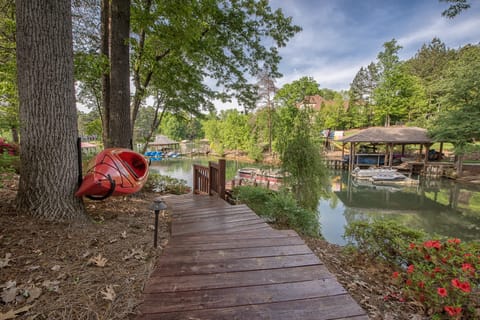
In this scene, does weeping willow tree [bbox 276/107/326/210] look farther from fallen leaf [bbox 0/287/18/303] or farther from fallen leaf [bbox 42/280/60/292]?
fallen leaf [bbox 0/287/18/303]

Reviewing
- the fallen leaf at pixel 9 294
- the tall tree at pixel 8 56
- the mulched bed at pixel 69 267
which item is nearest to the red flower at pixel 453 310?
the mulched bed at pixel 69 267

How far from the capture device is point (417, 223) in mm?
7461

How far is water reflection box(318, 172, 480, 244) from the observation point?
22.8 ft

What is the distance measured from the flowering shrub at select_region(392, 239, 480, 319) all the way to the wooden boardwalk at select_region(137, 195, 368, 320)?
2.55ft

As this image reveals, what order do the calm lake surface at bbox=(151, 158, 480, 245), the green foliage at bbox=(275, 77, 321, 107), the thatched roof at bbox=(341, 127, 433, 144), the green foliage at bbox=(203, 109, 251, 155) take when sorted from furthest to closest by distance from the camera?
the green foliage at bbox=(203, 109, 251, 155) < the thatched roof at bbox=(341, 127, 433, 144) < the green foliage at bbox=(275, 77, 321, 107) < the calm lake surface at bbox=(151, 158, 480, 245)

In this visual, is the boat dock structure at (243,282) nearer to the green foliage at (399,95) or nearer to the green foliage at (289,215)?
the green foliage at (289,215)

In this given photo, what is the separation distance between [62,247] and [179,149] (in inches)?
1594

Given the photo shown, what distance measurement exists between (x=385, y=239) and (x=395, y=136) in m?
16.6

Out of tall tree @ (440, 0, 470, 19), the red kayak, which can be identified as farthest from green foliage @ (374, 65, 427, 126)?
the red kayak

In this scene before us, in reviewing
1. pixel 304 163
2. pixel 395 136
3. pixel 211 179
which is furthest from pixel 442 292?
pixel 395 136

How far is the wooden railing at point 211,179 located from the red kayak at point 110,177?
182 centimetres

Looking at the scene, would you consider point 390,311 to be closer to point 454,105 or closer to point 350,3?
point 350,3

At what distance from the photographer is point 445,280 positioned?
1.67m

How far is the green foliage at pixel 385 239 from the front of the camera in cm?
246
